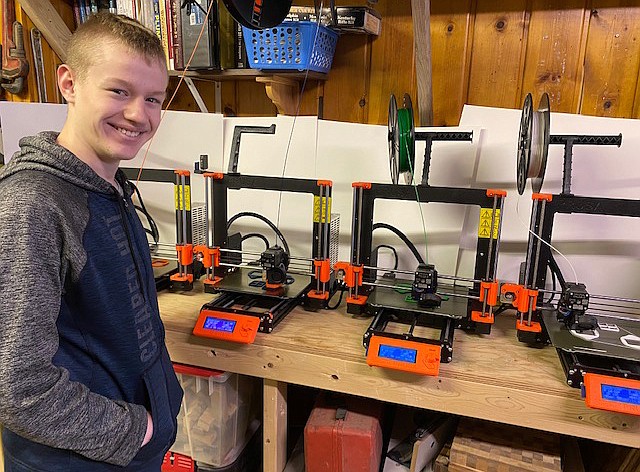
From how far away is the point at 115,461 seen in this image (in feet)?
2.60

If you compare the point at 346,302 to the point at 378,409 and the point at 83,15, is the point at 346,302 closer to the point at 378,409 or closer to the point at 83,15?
the point at 378,409

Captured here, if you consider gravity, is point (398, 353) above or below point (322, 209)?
below

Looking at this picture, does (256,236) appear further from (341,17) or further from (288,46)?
(341,17)

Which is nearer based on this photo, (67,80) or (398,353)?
(67,80)

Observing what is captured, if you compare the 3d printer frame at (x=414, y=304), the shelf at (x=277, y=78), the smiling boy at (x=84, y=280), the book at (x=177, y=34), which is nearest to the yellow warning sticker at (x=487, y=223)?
the 3d printer frame at (x=414, y=304)

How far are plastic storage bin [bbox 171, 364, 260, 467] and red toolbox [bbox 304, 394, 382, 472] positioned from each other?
246mm

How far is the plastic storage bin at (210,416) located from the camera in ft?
4.58

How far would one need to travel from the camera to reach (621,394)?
1016mm

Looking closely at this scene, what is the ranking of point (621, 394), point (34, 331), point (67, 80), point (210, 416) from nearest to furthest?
1. point (34, 331)
2. point (67, 80)
3. point (621, 394)
4. point (210, 416)

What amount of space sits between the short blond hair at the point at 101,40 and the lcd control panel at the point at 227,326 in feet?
2.33

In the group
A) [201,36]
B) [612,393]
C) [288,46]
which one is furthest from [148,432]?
[201,36]

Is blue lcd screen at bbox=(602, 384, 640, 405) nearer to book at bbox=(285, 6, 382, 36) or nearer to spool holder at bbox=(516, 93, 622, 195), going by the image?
spool holder at bbox=(516, 93, 622, 195)

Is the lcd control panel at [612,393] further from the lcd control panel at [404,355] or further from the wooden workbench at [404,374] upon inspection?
the lcd control panel at [404,355]

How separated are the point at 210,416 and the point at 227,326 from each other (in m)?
0.31
